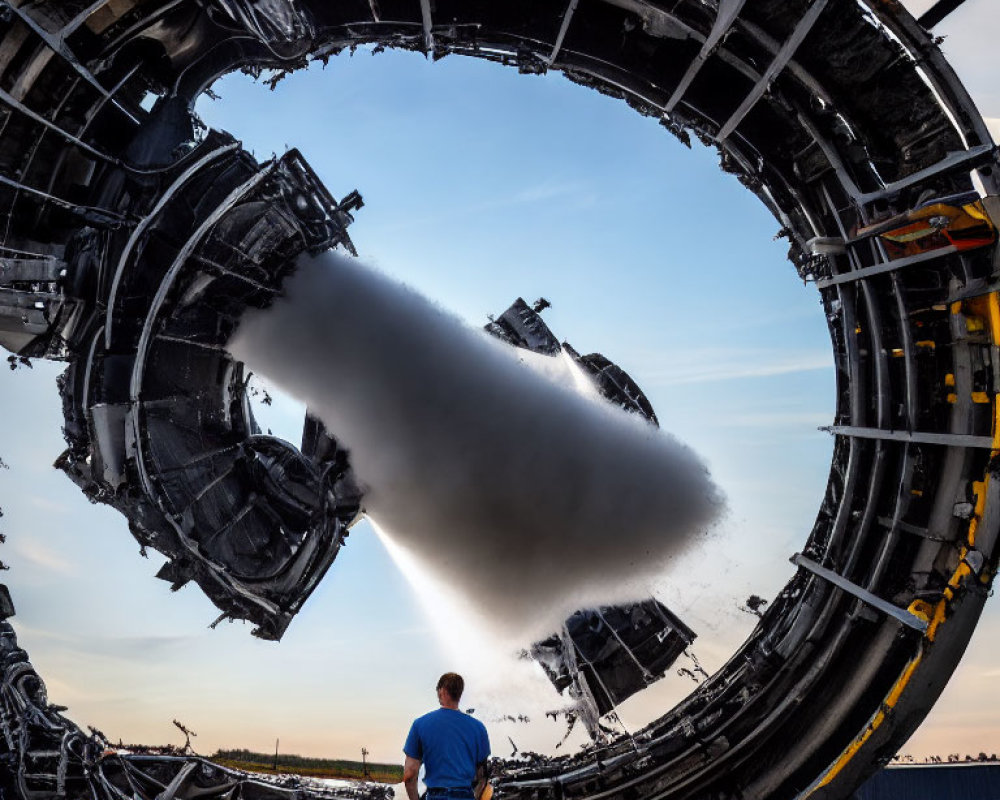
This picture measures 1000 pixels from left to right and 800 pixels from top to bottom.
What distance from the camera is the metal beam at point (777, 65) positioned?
23.9 feet

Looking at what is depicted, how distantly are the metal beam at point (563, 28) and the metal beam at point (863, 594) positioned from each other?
663 centimetres

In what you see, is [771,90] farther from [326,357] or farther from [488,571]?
[488,571]

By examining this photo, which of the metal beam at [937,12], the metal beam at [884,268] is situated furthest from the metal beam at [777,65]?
the metal beam at [884,268]

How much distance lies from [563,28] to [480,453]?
660 cm

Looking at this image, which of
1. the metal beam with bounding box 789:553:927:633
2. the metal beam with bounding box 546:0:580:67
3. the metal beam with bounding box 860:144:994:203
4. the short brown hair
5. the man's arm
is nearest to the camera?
the man's arm

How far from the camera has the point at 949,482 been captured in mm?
7797

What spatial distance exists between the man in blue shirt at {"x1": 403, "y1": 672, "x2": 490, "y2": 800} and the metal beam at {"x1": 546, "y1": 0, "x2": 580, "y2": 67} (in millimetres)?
7339

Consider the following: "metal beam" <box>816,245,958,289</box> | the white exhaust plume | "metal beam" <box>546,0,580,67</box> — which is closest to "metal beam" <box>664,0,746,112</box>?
"metal beam" <box>546,0,580,67</box>

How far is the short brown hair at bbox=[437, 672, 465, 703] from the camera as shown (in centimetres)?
467

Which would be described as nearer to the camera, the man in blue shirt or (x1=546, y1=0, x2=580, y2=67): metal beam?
the man in blue shirt

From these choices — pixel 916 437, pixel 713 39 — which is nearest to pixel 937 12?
pixel 713 39

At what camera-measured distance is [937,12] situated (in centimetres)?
727

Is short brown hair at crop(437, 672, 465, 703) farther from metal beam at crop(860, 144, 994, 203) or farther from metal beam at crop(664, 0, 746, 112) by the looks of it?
metal beam at crop(664, 0, 746, 112)

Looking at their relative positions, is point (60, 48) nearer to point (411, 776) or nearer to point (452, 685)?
point (452, 685)
